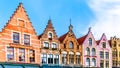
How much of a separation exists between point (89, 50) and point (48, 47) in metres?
8.40

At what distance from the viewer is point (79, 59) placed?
4794 cm

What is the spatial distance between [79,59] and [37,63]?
8109 millimetres

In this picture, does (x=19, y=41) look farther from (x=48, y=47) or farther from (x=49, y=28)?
(x=49, y=28)

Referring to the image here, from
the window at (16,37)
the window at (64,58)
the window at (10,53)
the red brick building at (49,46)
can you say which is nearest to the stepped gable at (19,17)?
the window at (16,37)

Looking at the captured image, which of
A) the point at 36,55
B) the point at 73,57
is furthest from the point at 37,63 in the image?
the point at 73,57

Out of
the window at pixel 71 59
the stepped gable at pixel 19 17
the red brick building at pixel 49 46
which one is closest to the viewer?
the stepped gable at pixel 19 17

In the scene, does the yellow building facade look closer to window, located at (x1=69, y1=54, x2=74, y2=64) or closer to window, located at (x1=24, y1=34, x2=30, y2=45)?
window, located at (x1=69, y1=54, x2=74, y2=64)

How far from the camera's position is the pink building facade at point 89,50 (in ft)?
160

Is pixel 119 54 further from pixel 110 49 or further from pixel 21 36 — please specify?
pixel 21 36

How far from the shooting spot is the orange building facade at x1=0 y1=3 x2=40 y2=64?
40.1 m

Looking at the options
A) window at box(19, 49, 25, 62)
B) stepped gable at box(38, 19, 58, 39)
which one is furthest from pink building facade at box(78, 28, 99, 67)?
window at box(19, 49, 25, 62)

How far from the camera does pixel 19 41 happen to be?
41.5m

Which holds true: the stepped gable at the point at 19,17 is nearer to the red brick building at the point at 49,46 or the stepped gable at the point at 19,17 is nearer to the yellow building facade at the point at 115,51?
the red brick building at the point at 49,46

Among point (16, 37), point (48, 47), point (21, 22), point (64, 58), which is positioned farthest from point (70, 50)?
point (16, 37)
